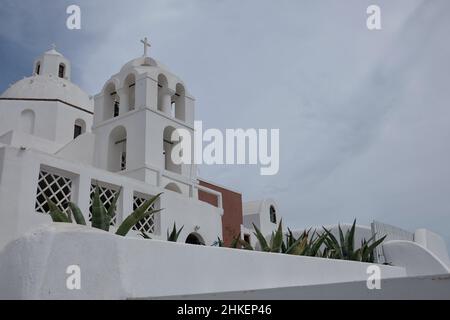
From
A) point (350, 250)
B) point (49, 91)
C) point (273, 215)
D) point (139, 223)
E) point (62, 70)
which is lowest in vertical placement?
point (350, 250)

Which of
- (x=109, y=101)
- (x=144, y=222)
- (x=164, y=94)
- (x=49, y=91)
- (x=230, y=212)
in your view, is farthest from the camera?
(x=49, y=91)

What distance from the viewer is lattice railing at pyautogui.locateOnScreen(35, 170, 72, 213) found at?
9.85 m

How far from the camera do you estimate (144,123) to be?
14805mm

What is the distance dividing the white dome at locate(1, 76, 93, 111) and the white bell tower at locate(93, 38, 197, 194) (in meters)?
6.50

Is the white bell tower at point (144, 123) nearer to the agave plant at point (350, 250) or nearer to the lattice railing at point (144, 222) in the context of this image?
the lattice railing at point (144, 222)

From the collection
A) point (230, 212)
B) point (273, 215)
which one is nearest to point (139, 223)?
point (230, 212)

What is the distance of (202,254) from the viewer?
494 centimetres

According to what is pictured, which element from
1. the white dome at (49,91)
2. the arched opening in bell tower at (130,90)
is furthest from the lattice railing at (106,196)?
the white dome at (49,91)

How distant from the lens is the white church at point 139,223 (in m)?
3.31

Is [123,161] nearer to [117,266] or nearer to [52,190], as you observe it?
[52,190]

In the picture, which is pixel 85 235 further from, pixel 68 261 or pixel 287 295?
pixel 287 295

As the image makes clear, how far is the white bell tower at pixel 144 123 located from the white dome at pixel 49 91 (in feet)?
21.3

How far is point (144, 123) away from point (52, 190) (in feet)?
16.7

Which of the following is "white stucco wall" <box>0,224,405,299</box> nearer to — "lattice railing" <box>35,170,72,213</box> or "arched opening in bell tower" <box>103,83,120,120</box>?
"lattice railing" <box>35,170,72,213</box>
